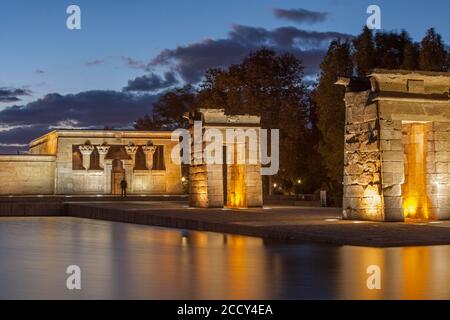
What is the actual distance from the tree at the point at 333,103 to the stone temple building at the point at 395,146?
12.6 meters

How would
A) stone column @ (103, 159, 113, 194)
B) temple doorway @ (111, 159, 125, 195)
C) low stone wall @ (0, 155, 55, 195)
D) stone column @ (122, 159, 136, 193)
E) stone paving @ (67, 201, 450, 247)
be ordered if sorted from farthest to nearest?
temple doorway @ (111, 159, 125, 195), stone column @ (122, 159, 136, 193), stone column @ (103, 159, 113, 194), low stone wall @ (0, 155, 55, 195), stone paving @ (67, 201, 450, 247)

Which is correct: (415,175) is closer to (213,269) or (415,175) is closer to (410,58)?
(213,269)

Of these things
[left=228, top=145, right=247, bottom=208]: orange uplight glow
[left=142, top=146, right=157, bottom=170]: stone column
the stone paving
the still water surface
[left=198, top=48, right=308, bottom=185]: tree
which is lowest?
the still water surface

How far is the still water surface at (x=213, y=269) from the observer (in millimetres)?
8406

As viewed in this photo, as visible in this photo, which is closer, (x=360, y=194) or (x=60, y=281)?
(x=60, y=281)

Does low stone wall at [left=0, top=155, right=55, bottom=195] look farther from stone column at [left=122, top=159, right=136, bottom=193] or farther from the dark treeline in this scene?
the dark treeline

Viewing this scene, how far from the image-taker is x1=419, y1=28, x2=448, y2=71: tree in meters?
31.4

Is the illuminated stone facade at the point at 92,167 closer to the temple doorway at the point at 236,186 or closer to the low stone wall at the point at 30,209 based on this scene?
the low stone wall at the point at 30,209

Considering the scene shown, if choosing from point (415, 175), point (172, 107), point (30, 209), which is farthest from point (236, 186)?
point (172, 107)

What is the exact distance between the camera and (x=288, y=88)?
4434 centimetres

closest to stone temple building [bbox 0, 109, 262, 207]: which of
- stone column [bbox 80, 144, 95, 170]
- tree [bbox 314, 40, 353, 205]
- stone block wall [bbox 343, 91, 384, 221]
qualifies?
stone column [bbox 80, 144, 95, 170]

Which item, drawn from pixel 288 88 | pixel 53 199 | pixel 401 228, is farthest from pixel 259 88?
pixel 401 228
